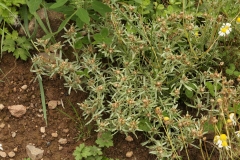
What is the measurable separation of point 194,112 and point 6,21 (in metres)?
1.53

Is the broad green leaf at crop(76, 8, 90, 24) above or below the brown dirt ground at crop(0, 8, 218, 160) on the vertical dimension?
above

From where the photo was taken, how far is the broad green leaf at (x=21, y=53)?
3.19 meters

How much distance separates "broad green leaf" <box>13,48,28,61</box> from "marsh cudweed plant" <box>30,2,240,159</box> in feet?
0.72

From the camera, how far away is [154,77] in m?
3.00

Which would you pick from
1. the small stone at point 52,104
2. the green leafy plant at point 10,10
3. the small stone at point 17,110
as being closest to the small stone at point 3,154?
the small stone at point 17,110

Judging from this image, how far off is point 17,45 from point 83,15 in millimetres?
751

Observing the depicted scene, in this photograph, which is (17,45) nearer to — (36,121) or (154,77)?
(36,121)

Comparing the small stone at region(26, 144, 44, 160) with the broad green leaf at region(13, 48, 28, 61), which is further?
the broad green leaf at region(13, 48, 28, 61)

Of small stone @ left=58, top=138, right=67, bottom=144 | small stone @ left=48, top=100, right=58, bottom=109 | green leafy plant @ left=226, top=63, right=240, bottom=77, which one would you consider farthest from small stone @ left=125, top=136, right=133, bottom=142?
green leafy plant @ left=226, top=63, right=240, bottom=77

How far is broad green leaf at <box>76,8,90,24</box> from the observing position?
8.96 ft

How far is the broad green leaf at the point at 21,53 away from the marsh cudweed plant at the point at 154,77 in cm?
22

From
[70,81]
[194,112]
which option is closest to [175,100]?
[194,112]

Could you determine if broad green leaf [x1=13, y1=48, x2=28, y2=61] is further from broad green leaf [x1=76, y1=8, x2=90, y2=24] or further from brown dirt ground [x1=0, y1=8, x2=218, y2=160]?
broad green leaf [x1=76, y1=8, x2=90, y2=24]

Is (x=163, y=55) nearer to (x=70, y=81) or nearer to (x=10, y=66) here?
(x=70, y=81)
